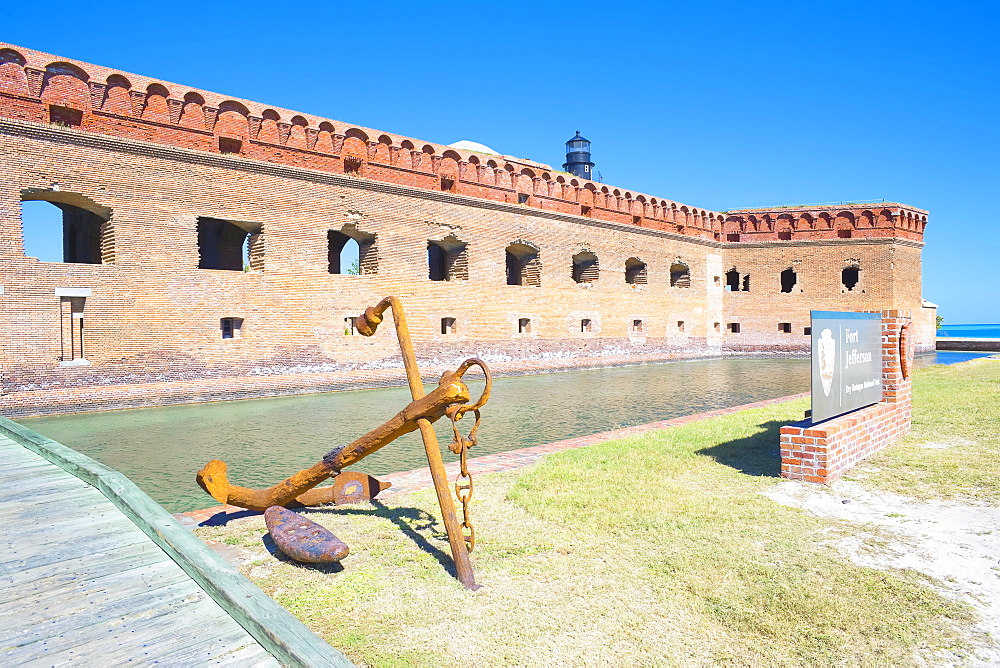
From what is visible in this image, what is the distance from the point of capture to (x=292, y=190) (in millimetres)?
14938

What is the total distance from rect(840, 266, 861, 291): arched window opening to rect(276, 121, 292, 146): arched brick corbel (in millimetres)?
23284

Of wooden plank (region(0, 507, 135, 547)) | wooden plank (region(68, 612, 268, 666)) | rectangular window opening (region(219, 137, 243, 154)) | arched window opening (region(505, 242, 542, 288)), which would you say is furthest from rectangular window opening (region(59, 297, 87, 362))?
arched window opening (region(505, 242, 542, 288))

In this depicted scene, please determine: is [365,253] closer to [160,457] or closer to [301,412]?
[301,412]

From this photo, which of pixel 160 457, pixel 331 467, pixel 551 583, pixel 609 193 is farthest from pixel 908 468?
pixel 609 193

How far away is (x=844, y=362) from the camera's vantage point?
594cm

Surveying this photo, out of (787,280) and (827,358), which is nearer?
(827,358)

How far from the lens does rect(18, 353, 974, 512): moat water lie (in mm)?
7234

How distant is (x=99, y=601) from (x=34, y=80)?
12604 mm

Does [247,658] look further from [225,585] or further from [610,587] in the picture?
[610,587]

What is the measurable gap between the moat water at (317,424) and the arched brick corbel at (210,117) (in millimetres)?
5995

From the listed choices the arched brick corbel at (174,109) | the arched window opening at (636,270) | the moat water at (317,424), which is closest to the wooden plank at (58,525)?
the moat water at (317,424)

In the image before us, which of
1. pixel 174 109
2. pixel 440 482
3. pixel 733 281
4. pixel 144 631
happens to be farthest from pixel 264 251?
pixel 733 281

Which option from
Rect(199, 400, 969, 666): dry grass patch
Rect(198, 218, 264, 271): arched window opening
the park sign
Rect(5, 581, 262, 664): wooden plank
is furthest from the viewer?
Rect(198, 218, 264, 271): arched window opening

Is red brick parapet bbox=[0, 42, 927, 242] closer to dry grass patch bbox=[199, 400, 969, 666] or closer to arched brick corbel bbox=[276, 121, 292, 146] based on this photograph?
arched brick corbel bbox=[276, 121, 292, 146]
